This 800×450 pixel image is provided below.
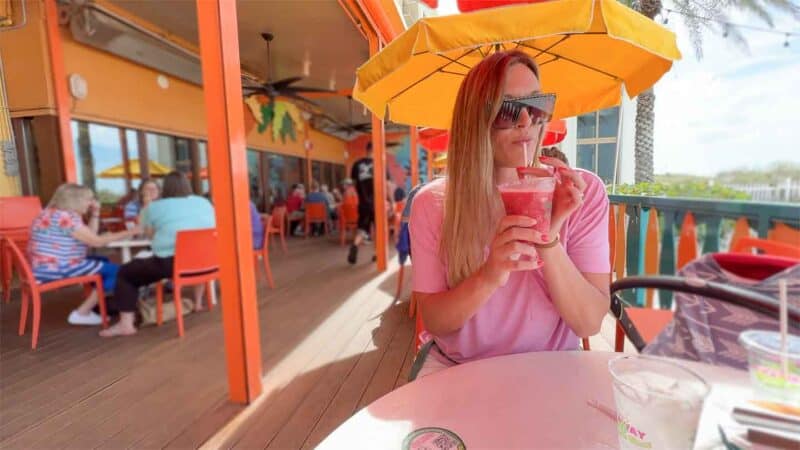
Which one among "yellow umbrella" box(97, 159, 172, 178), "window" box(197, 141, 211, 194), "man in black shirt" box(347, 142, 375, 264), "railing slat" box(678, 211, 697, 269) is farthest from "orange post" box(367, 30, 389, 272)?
"railing slat" box(678, 211, 697, 269)

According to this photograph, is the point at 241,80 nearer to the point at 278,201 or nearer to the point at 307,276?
the point at 307,276

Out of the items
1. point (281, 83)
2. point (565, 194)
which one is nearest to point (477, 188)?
point (565, 194)

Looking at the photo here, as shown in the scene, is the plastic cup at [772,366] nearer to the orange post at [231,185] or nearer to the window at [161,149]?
the orange post at [231,185]

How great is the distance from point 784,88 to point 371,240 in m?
7.69

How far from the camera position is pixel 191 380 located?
235 centimetres

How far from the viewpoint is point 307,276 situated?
16.6 ft

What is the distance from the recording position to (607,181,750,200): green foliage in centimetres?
53

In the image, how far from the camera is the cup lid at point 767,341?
1.63 ft

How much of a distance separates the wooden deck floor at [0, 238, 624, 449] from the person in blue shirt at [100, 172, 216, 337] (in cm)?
24

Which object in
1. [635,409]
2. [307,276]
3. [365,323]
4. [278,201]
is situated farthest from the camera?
[278,201]

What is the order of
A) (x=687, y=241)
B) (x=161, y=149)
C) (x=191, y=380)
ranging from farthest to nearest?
(x=161, y=149) → (x=191, y=380) → (x=687, y=241)

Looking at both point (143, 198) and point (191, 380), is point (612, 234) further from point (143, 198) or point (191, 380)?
point (143, 198)

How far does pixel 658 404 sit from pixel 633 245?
0.38 metres

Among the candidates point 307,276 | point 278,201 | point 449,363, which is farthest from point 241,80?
point 278,201
